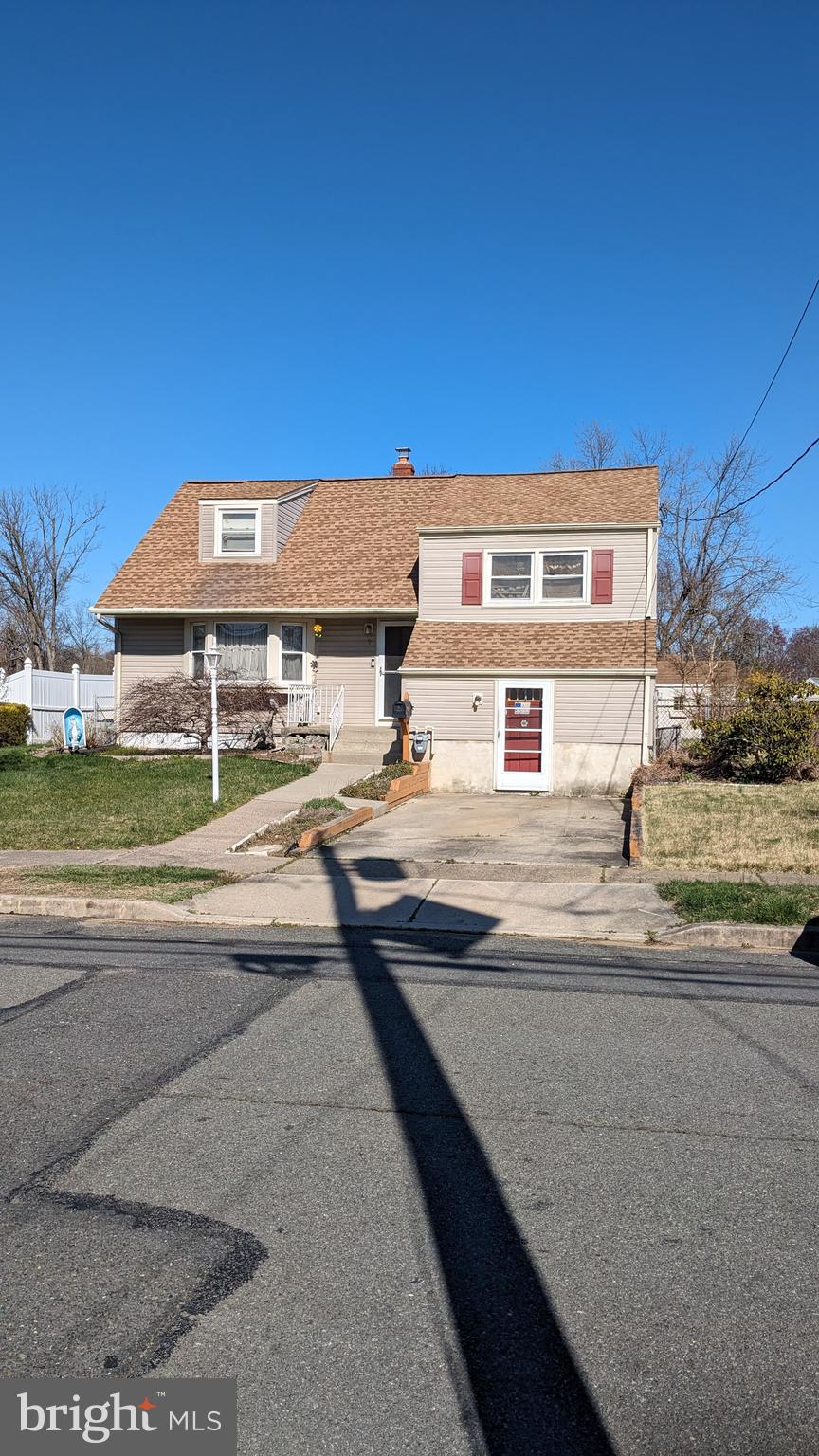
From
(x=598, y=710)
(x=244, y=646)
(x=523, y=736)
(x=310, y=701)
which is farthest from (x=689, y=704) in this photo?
(x=244, y=646)

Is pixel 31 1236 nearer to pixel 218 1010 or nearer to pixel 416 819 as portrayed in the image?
pixel 218 1010

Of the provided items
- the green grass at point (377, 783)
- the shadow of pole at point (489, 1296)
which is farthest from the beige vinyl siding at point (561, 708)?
the shadow of pole at point (489, 1296)

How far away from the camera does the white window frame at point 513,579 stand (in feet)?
69.6

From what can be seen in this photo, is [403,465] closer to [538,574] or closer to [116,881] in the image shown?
[538,574]

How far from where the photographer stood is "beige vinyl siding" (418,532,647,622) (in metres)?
20.8

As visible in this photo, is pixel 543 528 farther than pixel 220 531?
No

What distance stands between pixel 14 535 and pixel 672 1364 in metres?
45.3

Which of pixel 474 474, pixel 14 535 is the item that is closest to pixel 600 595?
pixel 474 474

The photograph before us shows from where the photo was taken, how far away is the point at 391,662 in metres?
23.5

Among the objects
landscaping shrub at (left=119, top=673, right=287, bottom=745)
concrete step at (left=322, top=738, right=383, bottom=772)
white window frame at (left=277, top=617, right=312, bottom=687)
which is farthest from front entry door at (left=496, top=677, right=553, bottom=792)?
white window frame at (left=277, top=617, right=312, bottom=687)

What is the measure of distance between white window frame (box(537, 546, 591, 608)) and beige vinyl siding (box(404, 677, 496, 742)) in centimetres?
215

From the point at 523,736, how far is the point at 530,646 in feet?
5.76

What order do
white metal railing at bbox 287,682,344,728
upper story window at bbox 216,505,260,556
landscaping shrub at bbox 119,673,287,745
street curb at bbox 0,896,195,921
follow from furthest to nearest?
upper story window at bbox 216,505,260,556
white metal railing at bbox 287,682,344,728
landscaping shrub at bbox 119,673,287,745
street curb at bbox 0,896,195,921

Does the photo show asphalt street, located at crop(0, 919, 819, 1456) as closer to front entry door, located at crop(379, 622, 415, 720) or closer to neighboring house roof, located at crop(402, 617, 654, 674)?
neighboring house roof, located at crop(402, 617, 654, 674)
